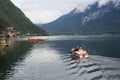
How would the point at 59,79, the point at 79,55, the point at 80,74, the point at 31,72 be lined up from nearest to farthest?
the point at 59,79 → the point at 80,74 → the point at 31,72 → the point at 79,55

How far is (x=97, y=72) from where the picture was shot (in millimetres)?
74750

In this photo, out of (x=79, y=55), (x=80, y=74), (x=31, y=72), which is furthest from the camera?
(x=79, y=55)

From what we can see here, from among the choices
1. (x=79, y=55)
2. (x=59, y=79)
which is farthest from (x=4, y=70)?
(x=79, y=55)

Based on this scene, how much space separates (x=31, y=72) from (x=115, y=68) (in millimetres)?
21866

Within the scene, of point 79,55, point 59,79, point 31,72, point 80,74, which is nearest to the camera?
point 59,79

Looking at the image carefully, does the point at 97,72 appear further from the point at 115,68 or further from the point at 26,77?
the point at 26,77

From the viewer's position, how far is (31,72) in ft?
254

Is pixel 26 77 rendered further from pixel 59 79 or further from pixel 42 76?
pixel 59 79

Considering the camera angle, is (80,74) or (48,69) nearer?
(80,74)

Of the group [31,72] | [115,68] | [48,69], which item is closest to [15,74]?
[31,72]

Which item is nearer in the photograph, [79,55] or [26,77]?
[26,77]

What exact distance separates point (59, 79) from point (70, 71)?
1113 cm

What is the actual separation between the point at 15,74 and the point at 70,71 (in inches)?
550

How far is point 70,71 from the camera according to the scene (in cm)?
7750
